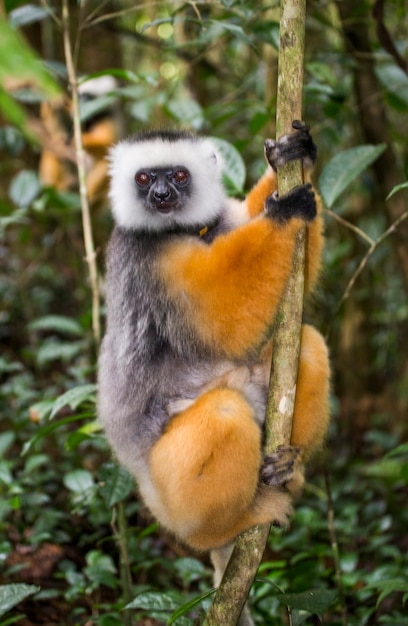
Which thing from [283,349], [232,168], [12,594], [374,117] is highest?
[374,117]

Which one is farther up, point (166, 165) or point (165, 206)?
point (166, 165)

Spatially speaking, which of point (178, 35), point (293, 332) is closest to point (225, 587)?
point (293, 332)

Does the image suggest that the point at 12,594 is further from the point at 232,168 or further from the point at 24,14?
the point at 24,14

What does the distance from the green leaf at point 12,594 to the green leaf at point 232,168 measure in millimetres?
2672

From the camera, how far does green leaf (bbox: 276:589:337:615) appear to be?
2957 millimetres

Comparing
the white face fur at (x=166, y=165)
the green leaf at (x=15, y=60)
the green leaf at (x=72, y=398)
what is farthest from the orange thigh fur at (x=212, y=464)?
the green leaf at (x=15, y=60)

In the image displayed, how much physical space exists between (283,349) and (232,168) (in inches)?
72.6

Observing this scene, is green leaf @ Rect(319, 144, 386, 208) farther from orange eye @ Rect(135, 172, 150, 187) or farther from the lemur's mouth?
orange eye @ Rect(135, 172, 150, 187)

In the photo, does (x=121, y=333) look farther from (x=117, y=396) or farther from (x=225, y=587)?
(x=225, y=587)

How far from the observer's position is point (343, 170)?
4.21 m

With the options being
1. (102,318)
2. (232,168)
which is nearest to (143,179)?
(232,168)

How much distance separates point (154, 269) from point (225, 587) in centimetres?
162

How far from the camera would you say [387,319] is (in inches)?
360

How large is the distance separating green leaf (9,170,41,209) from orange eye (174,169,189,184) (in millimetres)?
2200
